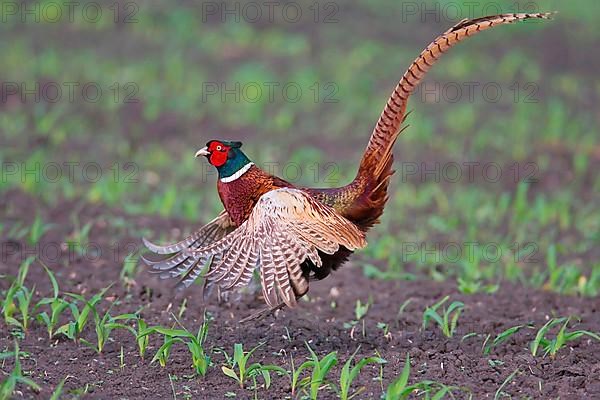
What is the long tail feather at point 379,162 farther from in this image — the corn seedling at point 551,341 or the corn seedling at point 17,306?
the corn seedling at point 17,306

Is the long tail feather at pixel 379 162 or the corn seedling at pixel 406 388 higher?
the long tail feather at pixel 379 162

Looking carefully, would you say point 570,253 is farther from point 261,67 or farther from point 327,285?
point 261,67

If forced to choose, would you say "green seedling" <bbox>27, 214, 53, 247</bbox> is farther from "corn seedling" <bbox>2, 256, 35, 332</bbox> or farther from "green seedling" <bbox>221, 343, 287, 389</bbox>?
"green seedling" <bbox>221, 343, 287, 389</bbox>

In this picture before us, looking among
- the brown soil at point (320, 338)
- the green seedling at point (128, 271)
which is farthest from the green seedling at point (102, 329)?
the green seedling at point (128, 271)

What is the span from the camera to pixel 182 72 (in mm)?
12164

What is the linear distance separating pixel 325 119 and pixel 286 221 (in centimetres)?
659

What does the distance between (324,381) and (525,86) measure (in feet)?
30.0

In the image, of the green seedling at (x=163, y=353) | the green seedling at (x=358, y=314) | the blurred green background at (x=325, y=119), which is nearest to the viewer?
the green seedling at (x=163, y=353)

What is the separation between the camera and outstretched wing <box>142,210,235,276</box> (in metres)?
5.21

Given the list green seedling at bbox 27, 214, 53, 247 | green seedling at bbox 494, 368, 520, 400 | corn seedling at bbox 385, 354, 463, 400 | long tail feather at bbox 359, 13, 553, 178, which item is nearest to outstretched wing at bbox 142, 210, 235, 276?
long tail feather at bbox 359, 13, 553, 178

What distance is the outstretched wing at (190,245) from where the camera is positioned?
17.1ft

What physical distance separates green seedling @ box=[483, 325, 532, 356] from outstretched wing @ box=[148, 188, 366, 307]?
867mm

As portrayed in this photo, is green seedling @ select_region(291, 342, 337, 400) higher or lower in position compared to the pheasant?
lower

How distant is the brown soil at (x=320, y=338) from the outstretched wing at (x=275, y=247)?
1.20 ft
